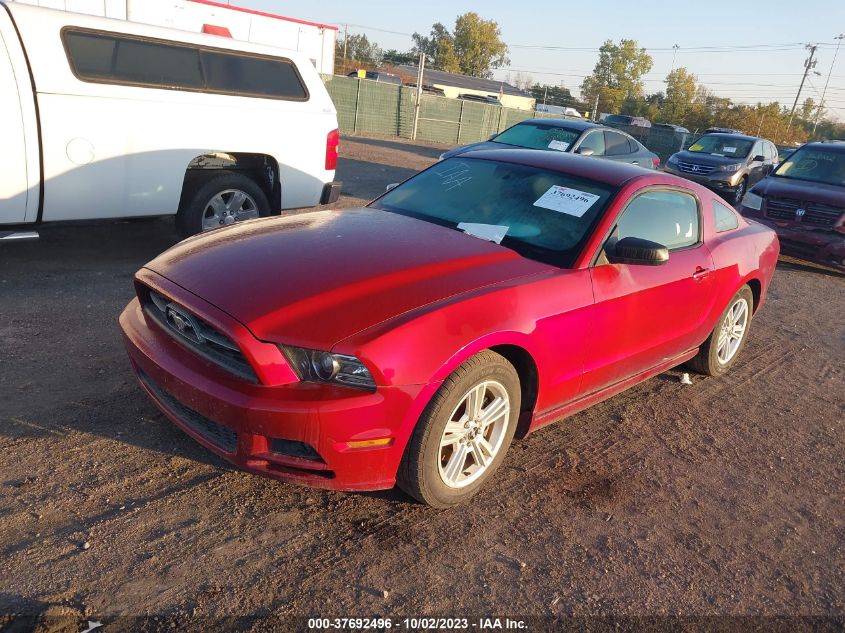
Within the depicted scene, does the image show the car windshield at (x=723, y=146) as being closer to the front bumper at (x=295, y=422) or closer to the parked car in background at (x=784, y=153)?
the parked car in background at (x=784, y=153)

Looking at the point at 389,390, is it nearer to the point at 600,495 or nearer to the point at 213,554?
the point at 213,554

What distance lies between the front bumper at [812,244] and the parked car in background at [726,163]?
6060mm

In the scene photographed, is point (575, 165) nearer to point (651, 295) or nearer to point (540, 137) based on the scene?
point (651, 295)

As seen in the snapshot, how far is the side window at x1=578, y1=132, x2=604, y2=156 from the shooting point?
1159cm

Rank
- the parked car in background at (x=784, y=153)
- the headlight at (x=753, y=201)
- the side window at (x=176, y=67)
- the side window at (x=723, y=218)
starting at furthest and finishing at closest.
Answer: the parked car in background at (x=784, y=153) < the headlight at (x=753, y=201) < the side window at (x=176, y=67) < the side window at (x=723, y=218)

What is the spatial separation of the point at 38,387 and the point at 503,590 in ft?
9.30

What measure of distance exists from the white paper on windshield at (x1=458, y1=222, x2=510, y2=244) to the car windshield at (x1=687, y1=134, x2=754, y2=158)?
576 inches

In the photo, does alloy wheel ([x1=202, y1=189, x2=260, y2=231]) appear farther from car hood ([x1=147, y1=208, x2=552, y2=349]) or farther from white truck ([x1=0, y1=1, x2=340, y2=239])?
car hood ([x1=147, y1=208, x2=552, y2=349])

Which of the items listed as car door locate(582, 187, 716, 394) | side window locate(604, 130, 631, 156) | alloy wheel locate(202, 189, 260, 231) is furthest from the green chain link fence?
car door locate(582, 187, 716, 394)

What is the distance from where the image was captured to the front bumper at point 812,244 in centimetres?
916

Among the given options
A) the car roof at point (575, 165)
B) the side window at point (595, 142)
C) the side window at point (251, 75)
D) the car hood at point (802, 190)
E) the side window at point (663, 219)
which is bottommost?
the car hood at point (802, 190)

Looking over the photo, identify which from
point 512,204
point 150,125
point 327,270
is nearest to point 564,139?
point 150,125

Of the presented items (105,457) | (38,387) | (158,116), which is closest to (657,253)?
(105,457)

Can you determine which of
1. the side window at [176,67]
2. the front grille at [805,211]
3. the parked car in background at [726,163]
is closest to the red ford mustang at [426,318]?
the side window at [176,67]
